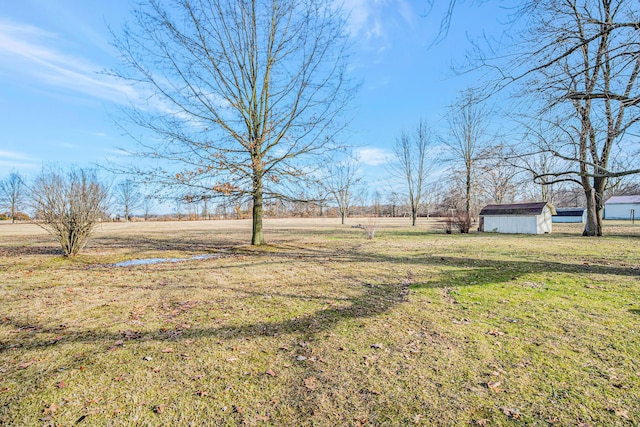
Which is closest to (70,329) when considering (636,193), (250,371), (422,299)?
(250,371)

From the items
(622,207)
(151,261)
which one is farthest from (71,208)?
(622,207)

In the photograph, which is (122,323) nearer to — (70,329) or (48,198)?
(70,329)

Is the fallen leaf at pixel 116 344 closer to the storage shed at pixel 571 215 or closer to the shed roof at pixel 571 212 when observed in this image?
the storage shed at pixel 571 215

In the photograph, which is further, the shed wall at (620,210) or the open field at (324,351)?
the shed wall at (620,210)

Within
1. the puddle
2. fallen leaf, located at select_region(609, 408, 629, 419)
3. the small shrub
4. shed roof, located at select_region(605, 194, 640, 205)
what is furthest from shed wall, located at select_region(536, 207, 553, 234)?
shed roof, located at select_region(605, 194, 640, 205)

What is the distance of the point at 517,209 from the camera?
22484 millimetres

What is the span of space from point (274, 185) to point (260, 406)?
10564mm

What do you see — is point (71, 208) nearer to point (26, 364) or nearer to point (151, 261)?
point (151, 261)

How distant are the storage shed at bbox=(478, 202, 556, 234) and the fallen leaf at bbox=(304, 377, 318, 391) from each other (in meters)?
23.5

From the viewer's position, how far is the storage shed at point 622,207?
45.0 m

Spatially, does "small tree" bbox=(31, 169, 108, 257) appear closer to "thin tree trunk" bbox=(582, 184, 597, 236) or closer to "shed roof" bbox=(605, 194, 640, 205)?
"thin tree trunk" bbox=(582, 184, 597, 236)

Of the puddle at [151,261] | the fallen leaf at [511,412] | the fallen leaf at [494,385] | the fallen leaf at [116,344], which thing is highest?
the puddle at [151,261]

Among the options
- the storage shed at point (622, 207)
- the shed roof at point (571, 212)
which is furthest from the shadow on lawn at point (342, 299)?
the storage shed at point (622, 207)

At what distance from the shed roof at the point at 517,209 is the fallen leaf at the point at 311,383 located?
23610 millimetres
